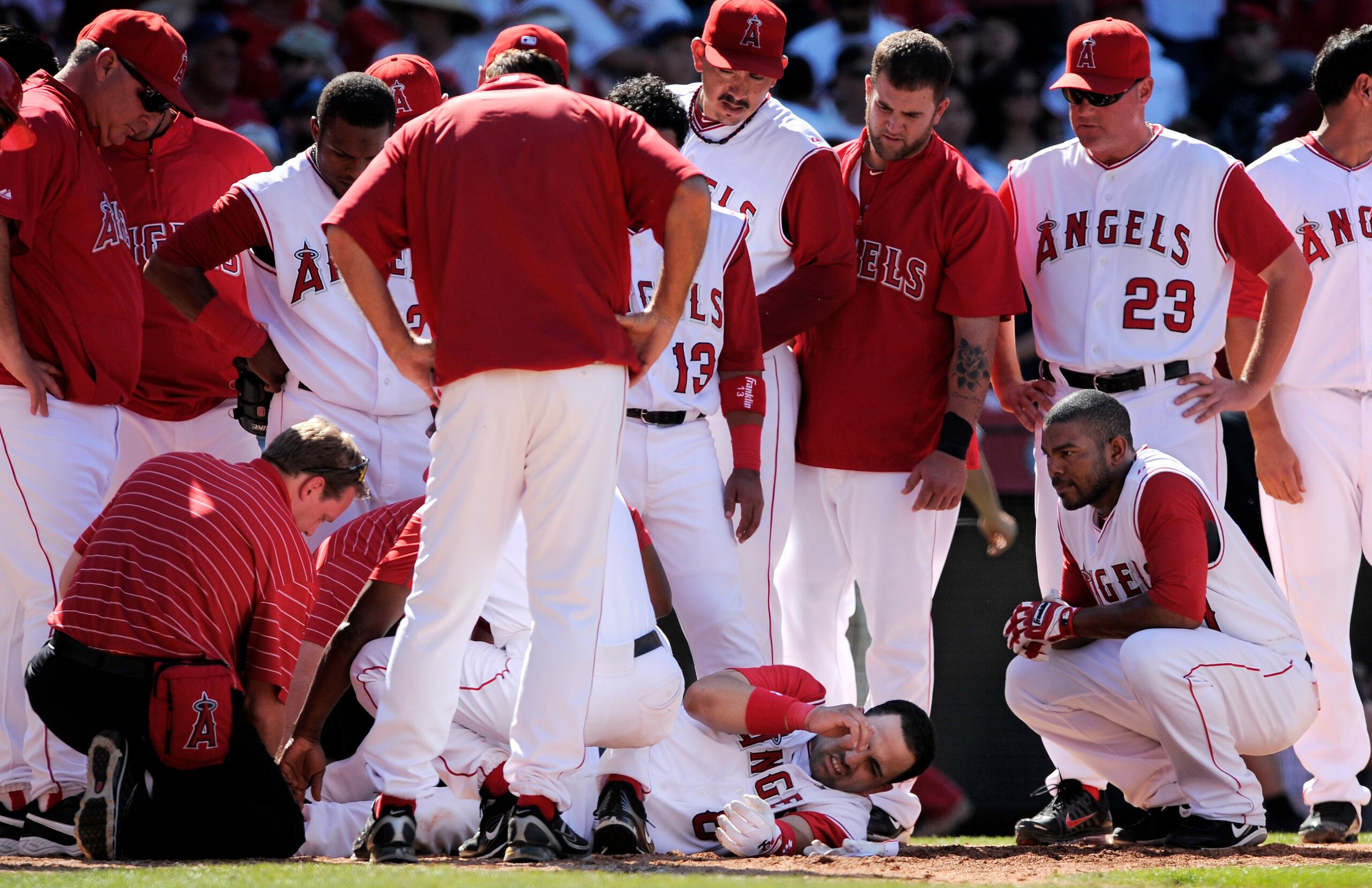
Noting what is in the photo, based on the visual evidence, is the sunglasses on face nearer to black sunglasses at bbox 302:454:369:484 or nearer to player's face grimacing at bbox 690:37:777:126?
player's face grimacing at bbox 690:37:777:126

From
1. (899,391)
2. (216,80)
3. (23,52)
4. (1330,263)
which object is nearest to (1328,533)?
(1330,263)

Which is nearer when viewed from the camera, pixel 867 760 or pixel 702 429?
pixel 867 760

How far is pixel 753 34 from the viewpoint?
17.2 feet

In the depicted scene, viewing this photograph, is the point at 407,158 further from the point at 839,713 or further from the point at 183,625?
the point at 839,713

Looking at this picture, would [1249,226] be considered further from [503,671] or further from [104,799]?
[104,799]

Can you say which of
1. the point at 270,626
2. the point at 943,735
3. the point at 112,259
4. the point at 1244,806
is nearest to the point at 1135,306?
the point at 1244,806

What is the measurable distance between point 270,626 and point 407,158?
4.35 ft

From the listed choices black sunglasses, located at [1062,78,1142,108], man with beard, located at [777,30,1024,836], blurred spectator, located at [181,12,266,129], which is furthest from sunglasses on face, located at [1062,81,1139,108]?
blurred spectator, located at [181,12,266,129]

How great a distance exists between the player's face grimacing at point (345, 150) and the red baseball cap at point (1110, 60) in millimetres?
2278

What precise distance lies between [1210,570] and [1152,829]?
0.80 meters

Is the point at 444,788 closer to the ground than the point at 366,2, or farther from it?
closer to the ground

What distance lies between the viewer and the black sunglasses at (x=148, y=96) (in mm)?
5199

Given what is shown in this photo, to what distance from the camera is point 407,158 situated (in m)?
3.86

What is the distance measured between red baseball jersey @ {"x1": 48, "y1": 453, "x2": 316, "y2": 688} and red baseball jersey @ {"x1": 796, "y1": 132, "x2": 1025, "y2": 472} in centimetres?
191
